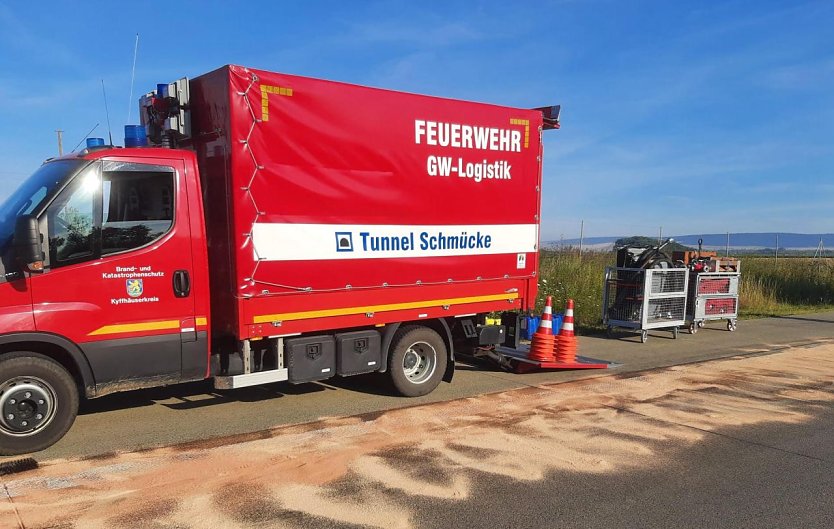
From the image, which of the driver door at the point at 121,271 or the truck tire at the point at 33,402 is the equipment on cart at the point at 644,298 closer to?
the driver door at the point at 121,271

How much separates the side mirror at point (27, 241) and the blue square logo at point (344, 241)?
2.64 metres

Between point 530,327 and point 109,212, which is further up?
point 109,212

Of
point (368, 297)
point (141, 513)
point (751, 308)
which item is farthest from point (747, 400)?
point (751, 308)

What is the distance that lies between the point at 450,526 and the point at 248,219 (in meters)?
3.30

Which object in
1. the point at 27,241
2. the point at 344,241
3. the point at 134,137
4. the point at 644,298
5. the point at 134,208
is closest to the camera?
the point at 27,241

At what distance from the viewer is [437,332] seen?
748cm

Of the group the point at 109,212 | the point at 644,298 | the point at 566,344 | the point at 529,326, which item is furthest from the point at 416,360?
the point at 644,298

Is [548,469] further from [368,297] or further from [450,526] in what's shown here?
[368,297]

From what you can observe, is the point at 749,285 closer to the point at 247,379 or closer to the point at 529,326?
the point at 529,326

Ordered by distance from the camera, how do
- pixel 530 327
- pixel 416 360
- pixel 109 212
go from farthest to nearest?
pixel 530 327 < pixel 416 360 < pixel 109 212

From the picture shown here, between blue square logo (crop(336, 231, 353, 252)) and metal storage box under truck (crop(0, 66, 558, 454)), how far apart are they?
21 mm

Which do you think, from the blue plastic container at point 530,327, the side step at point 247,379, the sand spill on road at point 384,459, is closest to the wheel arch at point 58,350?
the sand spill on road at point 384,459

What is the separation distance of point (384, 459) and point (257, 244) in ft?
7.58

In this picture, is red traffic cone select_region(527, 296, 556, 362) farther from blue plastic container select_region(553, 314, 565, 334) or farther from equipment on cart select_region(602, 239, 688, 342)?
equipment on cart select_region(602, 239, 688, 342)
